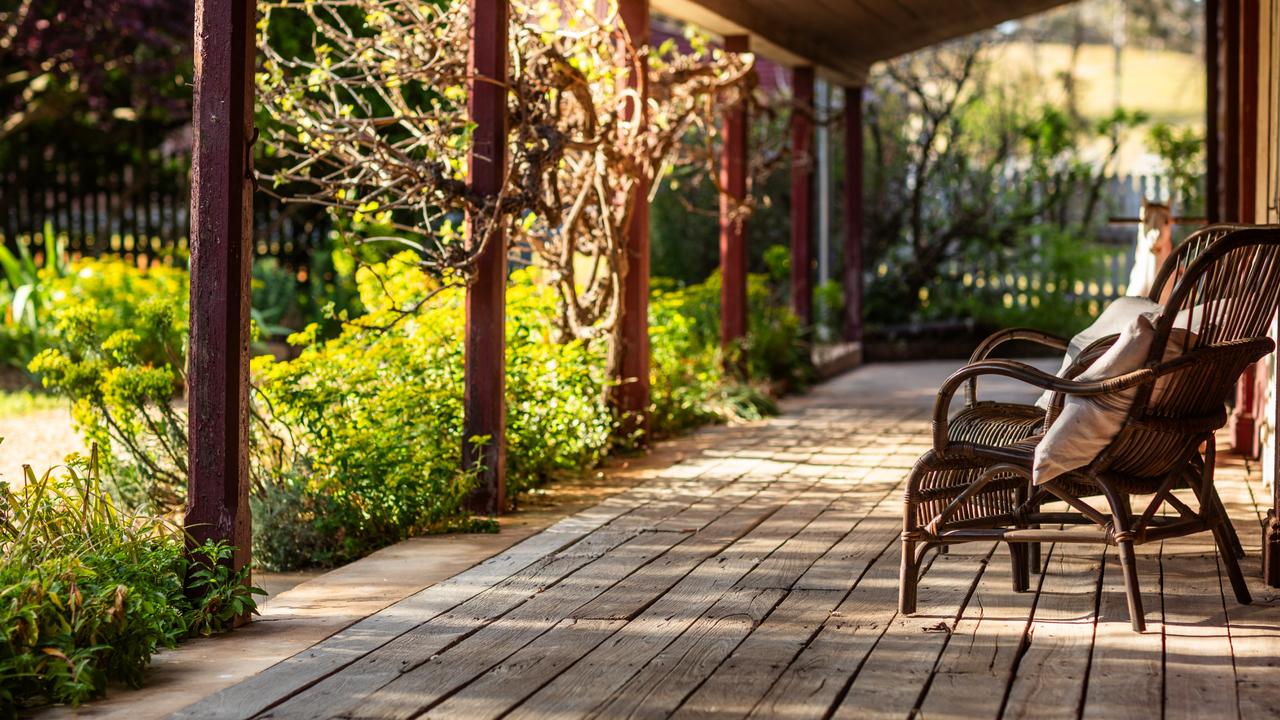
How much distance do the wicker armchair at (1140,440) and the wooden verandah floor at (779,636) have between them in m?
0.20

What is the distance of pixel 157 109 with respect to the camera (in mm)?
13148

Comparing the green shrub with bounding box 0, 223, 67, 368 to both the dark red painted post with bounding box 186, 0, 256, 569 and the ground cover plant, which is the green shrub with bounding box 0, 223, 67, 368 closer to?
the ground cover plant

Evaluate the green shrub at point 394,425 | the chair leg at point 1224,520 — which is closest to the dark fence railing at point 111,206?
the green shrub at point 394,425

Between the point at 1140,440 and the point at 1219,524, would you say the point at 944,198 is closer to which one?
the point at 1219,524

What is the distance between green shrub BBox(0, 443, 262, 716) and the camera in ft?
9.84

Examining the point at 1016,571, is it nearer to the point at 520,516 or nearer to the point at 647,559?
the point at 647,559

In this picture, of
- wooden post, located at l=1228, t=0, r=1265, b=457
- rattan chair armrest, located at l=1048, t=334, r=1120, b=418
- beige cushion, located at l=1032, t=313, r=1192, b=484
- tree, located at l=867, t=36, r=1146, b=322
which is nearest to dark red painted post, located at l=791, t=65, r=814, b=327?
tree, located at l=867, t=36, r=1146, b=322

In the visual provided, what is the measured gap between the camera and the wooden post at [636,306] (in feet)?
23.0

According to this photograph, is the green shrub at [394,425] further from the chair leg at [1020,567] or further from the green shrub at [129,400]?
the chair leg at [1020,567]

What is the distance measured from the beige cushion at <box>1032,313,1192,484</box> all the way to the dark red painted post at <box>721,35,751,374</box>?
5465 millimetres

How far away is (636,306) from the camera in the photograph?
708 cm

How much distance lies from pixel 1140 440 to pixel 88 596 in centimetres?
254

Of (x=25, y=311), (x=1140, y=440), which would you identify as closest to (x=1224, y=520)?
(x=1140, y=440)

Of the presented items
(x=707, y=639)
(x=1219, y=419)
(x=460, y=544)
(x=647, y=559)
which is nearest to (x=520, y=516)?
(x=460, y=544)
